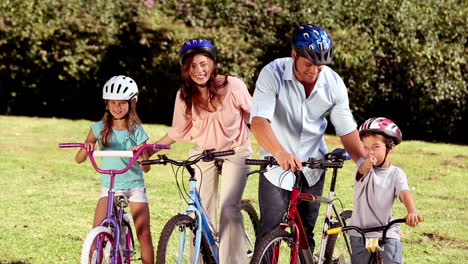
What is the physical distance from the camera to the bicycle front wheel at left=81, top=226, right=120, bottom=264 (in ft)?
19.1

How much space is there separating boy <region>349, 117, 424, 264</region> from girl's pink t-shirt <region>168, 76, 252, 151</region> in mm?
1268

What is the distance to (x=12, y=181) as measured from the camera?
1255cm

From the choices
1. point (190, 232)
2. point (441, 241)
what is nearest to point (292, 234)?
point (190, 232)

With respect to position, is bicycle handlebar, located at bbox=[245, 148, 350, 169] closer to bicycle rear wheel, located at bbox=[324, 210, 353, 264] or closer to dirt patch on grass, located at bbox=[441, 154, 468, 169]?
bicycle rear wheel, located at bbox=[324, 210, 353, 264]

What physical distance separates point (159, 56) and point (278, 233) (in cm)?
1372

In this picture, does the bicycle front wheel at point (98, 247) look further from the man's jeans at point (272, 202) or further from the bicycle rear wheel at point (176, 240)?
the man's jeans at point (272, 202)

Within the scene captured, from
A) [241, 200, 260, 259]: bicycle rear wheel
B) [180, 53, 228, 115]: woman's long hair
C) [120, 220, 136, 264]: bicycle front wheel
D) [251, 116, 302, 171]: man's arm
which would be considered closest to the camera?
[251, 116, 302, 171]: man's arm

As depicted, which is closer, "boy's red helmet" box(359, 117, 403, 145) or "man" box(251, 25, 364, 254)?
"boy's red helmet" box(359, 117, 403, 145)

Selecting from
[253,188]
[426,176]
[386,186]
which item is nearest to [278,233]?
[386,186]

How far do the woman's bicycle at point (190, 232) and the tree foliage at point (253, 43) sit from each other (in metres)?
12.5

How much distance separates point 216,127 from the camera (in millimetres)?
6695

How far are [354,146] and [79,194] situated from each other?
6.43 metres

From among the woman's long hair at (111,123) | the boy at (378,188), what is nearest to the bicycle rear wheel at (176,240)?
the woman's long hair at (111,123)

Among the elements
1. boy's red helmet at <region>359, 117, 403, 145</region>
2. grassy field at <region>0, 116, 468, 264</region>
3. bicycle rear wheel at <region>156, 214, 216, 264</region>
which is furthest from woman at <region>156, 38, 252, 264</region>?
grassy field at <region>0, 116, 468, 264</region>
